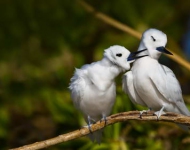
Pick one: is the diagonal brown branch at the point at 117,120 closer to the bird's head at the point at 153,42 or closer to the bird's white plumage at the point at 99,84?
the bird's white plumage at the point at 99,84

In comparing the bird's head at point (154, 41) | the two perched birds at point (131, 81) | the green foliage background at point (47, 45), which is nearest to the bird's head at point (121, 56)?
the two perched birds at point (131, 81)

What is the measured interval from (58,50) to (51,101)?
38 centimetres

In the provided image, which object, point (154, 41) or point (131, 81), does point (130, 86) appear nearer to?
point (131, 81)

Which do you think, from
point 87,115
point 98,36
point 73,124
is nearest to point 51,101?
point 73,124

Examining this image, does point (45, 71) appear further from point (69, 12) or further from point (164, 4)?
point (164, 4)

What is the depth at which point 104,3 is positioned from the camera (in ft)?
9.72

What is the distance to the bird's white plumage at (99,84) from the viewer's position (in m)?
1.47

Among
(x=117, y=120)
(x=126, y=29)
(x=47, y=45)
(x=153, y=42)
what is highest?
(x=47, y=45)

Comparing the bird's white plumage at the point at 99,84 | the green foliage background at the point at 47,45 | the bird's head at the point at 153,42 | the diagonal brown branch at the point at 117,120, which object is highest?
the green foliage background at the point at 47,45

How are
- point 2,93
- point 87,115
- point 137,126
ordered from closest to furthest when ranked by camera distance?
point 87,115 < point 137,126 < point 2,93

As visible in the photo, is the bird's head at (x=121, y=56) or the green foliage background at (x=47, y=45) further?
the green foliage background at (x=47, y=45)

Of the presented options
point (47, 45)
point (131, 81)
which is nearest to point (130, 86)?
point (131, 81)

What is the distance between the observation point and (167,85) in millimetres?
1623

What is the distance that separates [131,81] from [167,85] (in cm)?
9
